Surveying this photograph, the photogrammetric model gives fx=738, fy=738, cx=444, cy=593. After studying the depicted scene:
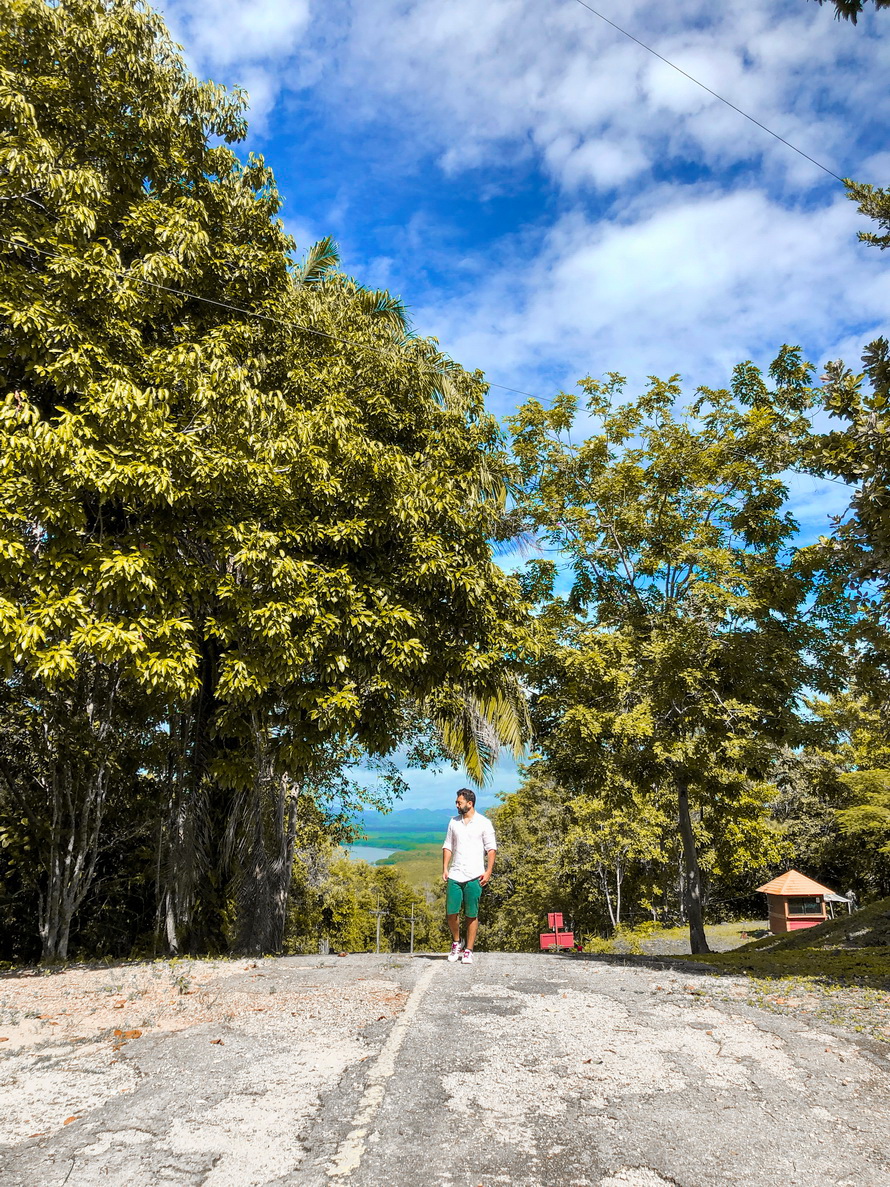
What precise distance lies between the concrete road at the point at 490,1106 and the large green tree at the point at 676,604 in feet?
21.6

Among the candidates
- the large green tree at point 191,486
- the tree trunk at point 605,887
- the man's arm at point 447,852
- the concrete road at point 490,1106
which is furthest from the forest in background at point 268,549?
the tree trunk at point 605,887

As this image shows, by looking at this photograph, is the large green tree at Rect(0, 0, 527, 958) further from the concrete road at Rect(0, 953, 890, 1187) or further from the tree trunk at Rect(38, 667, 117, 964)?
the concrete road at Rect(0, 953, 890, 1187)

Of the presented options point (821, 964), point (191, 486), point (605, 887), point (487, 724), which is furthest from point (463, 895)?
point (605, 887)

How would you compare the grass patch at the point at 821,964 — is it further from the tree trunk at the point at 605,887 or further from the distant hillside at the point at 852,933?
the tree trunk at the point at 605,887

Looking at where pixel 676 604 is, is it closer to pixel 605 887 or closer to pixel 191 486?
pixel 191 486

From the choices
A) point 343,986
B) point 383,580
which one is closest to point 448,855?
point 343,986

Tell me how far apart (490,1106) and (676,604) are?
1033cm

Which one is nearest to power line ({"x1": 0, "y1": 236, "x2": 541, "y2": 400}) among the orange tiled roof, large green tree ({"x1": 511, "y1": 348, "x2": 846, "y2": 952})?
large green tree ({"x1": 511, "y1": 348, "x2": 846, "y2": 952})

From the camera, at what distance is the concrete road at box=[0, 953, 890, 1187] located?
113 inches

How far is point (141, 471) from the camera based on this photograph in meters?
7.21

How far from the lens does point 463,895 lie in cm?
759

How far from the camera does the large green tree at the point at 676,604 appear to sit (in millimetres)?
11328

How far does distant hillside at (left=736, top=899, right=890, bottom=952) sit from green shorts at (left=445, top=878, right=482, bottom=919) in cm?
549

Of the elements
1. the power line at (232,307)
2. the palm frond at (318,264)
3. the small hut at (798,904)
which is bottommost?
the small hut at (798,904)
